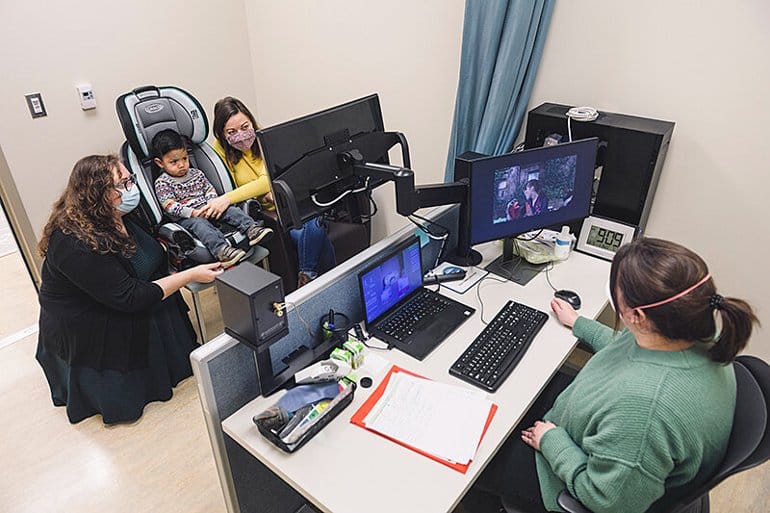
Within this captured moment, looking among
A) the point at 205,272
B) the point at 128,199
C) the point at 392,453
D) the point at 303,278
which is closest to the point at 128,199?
the point at 128,199

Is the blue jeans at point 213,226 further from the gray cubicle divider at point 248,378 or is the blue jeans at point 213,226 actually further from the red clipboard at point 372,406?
the red clipboard at point 372,406

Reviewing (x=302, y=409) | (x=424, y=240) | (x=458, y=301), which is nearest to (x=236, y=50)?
(x=424, y=240)

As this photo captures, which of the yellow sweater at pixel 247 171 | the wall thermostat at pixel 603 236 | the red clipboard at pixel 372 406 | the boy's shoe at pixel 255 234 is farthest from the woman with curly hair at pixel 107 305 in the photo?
the wall thermostat at pixel 603 236

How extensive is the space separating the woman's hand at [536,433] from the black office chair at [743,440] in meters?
0.13

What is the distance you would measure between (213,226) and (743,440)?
2184mm

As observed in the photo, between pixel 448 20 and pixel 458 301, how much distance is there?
4.78 feet

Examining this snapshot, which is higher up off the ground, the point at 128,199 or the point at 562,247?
the point at 128,199

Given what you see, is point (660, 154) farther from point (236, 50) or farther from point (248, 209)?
point (236, 50)

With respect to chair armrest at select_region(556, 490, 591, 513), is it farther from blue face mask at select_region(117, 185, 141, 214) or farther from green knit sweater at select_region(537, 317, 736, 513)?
blue face mask at select_region(117, 185, 141, 214)

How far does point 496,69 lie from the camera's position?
7.26 ft

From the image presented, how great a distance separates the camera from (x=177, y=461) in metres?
1.99

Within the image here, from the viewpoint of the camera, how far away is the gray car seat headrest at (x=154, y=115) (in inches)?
93.0

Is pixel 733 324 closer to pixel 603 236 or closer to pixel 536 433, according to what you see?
pixel 536 433

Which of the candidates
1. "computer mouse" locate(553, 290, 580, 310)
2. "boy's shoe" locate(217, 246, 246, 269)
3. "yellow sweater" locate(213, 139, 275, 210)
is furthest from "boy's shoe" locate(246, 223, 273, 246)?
"computer mouse" locate(553, 290, 580, 310)
